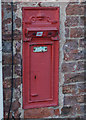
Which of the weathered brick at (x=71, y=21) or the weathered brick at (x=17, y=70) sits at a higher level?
the weathered brick at (x=71, y=21)

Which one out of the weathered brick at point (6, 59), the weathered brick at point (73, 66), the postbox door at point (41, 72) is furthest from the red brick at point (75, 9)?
the weathered brick at point (6, 59)

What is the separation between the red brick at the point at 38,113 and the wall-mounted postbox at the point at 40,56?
63 mm

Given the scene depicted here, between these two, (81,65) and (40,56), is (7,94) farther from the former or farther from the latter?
(81,65)

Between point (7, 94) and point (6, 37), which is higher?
point (6, 37)

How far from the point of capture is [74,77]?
292cm

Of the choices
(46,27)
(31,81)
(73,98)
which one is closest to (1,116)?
(31,81)

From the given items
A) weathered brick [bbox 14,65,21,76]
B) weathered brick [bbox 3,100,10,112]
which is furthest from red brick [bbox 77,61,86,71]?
weathered brick [bbox 3,100,10,112]

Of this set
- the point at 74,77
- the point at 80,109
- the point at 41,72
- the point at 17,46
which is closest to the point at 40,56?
the point at 41,72

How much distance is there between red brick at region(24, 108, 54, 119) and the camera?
2885mm

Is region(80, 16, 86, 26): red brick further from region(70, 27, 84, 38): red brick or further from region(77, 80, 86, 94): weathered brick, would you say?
region(77, 80, 86, 94): weathered brick

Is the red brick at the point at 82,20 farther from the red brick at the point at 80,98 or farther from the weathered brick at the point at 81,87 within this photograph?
the red brick at the point at 80,98

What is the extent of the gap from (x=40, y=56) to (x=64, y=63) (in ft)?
1.08

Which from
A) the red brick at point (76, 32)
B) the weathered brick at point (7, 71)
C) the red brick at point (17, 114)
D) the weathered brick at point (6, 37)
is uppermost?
the red brick at point (76, 32)

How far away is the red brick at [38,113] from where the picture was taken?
288 cm
